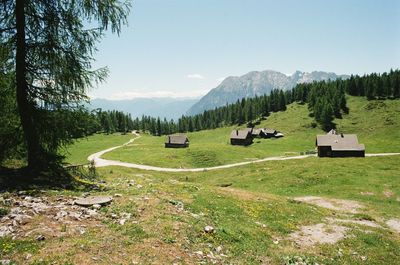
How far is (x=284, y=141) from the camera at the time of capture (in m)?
126

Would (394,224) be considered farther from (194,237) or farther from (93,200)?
(93,200)

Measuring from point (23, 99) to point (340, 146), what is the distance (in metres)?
86.1

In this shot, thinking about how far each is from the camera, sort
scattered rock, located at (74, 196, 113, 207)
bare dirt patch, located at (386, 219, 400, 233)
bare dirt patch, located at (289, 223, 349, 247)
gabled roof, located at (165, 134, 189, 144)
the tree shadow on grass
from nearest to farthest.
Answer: scattered rock, located at (74, 196, 113, 207) → the tree shadow on grass → bare dirt patch, located at (289, 223, 349, 247) → bare dirt patch, located at (386, 219, 400, 233) → gabled roof, located at (165, 134, 189, 144)

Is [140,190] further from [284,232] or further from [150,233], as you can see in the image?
[284,232]

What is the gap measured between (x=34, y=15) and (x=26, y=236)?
41.0 ft

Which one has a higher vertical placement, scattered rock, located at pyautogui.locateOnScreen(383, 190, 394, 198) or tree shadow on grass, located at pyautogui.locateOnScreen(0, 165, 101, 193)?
tree shadow on grass, located at pyautogui.locateOnScreen(0, 165, 101, 193)

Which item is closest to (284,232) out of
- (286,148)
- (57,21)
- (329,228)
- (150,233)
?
(329,228)

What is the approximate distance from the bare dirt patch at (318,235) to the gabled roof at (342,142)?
7279 centimetres

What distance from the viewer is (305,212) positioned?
2341 centimetres

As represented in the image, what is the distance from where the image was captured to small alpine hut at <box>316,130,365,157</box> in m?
86.4

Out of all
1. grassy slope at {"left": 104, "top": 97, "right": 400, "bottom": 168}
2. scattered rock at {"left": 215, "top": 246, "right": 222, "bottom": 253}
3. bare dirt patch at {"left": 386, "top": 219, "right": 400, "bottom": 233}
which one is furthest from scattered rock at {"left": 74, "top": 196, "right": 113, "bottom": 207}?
grassy slope at {"left": 104, "top": 97, "right": 400, "bottom": 168}

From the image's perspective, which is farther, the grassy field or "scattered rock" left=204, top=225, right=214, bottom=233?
"scattered rock" left=204, top=225, right=214, bottom=233

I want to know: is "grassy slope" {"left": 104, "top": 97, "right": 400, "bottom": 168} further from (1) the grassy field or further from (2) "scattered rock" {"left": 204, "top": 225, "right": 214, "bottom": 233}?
(2) "scattered rock" {"left": 204, "top": 225, "right": 214, "bottom": 233}

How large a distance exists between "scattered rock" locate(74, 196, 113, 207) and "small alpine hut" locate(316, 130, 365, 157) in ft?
271
